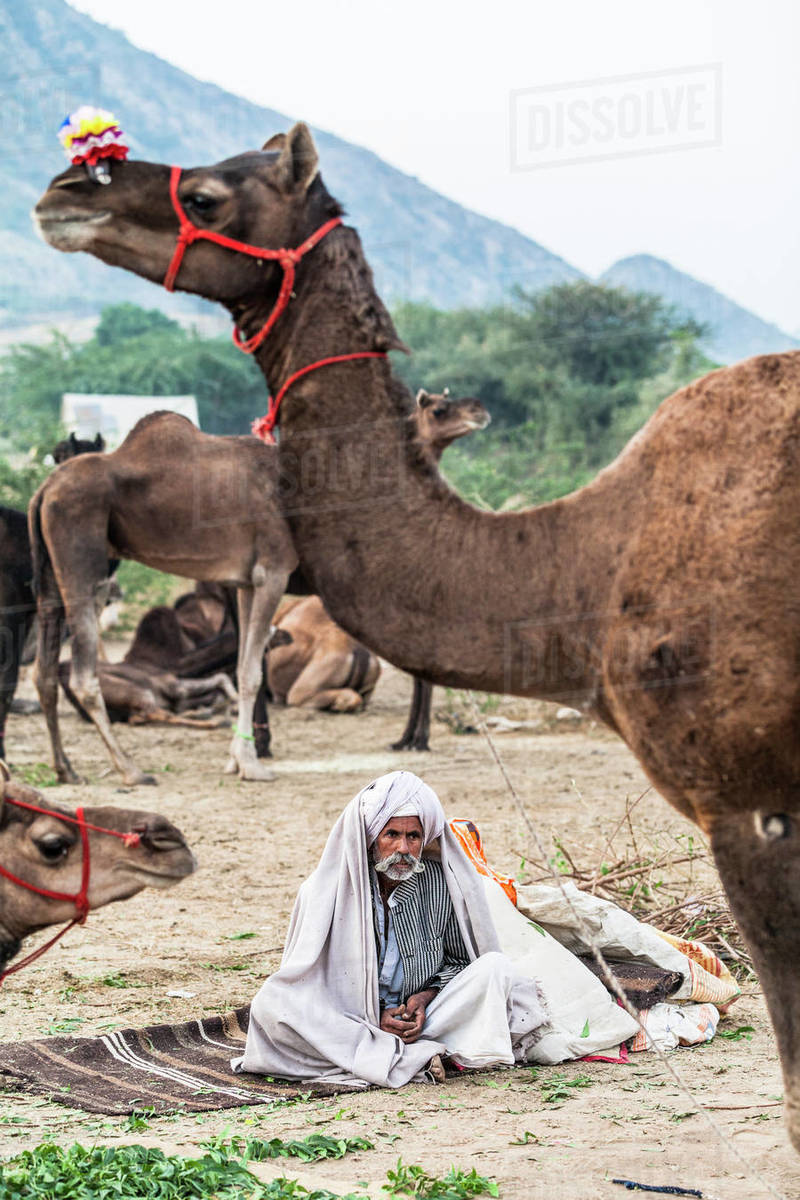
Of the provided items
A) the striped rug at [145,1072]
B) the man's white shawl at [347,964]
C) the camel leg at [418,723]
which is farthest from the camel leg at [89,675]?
the man's white shawl at [347,964]

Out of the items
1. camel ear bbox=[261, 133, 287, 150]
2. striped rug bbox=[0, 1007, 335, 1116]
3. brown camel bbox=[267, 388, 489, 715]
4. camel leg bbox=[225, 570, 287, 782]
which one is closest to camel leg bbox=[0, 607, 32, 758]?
camel leg bbox=[225, 570, 287, 782]

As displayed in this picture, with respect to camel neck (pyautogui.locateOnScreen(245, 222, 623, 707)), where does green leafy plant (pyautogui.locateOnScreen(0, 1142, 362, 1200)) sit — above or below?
below

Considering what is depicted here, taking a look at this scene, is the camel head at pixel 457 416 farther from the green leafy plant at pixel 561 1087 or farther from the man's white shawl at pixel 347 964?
the green leafy plant at pixel 561 1087

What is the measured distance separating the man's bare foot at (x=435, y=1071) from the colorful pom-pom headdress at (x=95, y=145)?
3.03 meters

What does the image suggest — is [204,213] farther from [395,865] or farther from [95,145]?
[395,865]

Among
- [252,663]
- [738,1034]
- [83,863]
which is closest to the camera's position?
[83,863]

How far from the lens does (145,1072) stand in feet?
15.3

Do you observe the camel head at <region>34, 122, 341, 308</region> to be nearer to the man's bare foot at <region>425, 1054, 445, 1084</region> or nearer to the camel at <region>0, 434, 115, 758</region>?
the man's bare foot at <region>425, 1054, 445, 1084</region>

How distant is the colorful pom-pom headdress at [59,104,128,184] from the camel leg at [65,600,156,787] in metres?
6.91

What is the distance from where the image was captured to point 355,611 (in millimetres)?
3207

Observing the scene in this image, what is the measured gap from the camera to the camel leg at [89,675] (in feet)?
32.9

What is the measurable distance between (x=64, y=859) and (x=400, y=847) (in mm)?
1341

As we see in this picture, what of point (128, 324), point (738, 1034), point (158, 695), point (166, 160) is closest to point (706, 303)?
point (128, 324)

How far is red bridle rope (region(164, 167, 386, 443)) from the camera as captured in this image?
3.29 m
